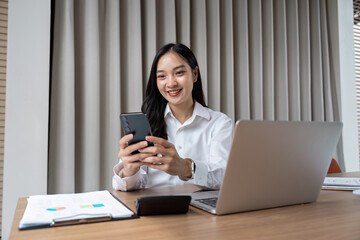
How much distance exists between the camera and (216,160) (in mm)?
1431

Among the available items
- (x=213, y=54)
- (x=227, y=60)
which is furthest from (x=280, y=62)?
(x=213, y=54)

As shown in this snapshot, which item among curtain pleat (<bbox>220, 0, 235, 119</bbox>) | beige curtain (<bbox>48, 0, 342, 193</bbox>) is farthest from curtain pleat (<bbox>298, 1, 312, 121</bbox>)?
curtain pleat (<bbox>220, 0, 235, 119</bbox>)

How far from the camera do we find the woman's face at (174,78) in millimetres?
1618

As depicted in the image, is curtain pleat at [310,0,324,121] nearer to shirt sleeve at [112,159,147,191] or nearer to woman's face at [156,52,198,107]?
woman's face at [156,52,198,107]

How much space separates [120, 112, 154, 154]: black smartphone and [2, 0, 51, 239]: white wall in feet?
4.25

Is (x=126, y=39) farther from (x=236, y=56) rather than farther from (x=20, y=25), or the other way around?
(x=236, y=56)

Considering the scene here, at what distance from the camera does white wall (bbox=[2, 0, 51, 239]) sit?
1949mm

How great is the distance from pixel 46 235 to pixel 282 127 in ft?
1.83

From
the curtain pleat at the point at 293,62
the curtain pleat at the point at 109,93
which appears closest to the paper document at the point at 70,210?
the curtain pleat at the point at 109,93

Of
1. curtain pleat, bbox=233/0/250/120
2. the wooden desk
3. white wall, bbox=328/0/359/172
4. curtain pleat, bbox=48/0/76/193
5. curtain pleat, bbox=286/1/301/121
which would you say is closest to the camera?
the wooden desk

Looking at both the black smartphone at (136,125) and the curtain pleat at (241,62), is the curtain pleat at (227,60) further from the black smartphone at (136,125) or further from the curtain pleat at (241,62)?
the black smartphone at (136,125)

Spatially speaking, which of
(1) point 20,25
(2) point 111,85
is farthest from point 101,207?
(1) point 20,25

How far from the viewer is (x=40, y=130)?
2008 millimetres

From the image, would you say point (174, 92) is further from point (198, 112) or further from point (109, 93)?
point (109, 93)
